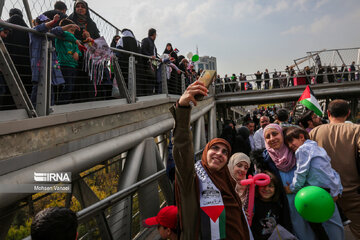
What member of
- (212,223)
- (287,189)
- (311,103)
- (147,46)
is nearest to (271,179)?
(287,189)

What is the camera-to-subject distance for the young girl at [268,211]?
2.65 m

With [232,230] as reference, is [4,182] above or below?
above

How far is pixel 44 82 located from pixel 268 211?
2927mm

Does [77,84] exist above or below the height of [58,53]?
below

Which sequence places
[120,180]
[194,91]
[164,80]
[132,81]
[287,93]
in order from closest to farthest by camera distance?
[194,91] < [120,180] < [132,81] < [164,80] < [287,93]

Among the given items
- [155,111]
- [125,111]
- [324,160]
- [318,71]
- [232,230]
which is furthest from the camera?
[318,71]

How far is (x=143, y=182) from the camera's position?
2.84 meters

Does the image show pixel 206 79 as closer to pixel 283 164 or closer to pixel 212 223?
pixel 212 223

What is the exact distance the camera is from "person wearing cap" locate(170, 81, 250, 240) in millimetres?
1543

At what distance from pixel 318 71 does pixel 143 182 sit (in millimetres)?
18834

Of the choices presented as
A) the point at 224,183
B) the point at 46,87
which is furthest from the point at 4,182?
the point at 224,183

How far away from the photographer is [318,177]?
2562 millimetres

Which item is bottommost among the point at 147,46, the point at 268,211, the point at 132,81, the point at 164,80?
the point at 268,211

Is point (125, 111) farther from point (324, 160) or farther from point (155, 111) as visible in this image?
point (324, 160)
